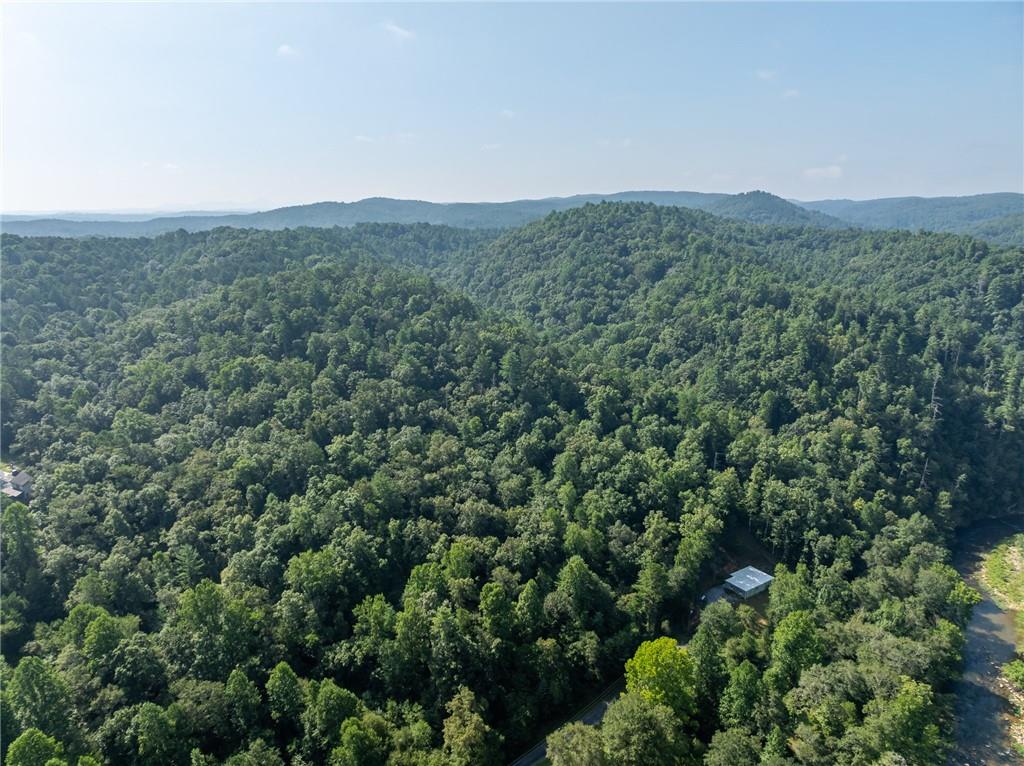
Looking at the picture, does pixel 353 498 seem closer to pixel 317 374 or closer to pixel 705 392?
pixel 317 374

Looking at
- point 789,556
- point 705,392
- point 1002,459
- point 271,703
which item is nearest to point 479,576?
point 271,703

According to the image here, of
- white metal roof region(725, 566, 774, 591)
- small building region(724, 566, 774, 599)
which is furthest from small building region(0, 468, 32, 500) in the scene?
white metal roof region(725, 566, 774, 591)

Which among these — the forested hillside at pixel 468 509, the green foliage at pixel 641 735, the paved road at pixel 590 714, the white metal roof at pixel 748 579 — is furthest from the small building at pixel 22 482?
the white metal roof at pixel 748 579

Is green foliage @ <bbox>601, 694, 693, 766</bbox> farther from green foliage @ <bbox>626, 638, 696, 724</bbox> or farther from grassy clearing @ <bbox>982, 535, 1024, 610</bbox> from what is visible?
grassy clearing @ <bbox>982, 535, 1024, 610</bbox>

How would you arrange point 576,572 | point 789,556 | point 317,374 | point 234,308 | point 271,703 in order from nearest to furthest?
1. point 271,703
2. point 576,572
3. point 789,556
4. point 317,374
5. point 234,308

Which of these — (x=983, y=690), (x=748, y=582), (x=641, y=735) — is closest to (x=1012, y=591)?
(x=983, y=690)

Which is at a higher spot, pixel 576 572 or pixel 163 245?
pixel 163 245

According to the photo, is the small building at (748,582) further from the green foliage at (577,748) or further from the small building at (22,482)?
the small building at (22,482)
